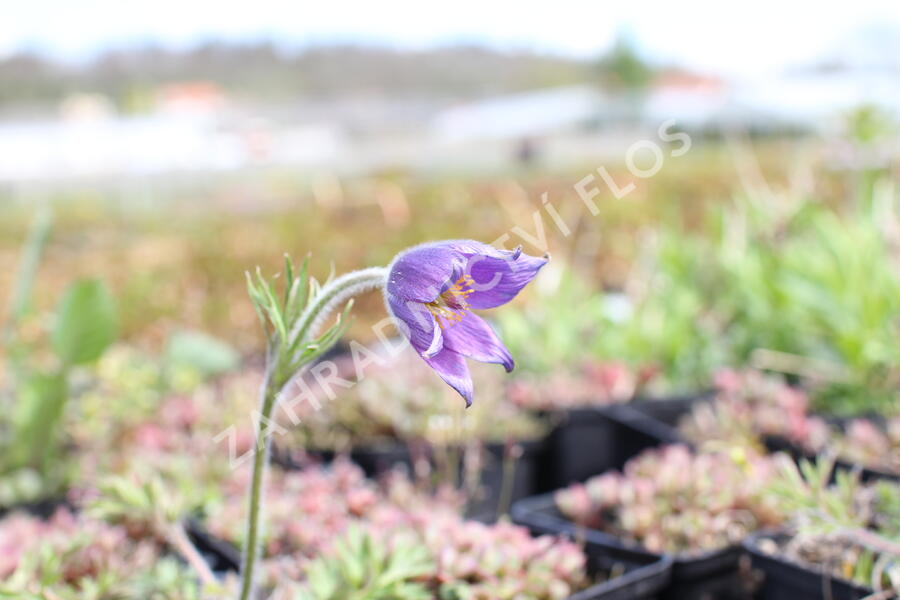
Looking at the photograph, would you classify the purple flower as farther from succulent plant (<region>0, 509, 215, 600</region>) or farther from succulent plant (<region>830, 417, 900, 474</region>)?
succulent plant (<region>830, 417, 900, 474</region>)

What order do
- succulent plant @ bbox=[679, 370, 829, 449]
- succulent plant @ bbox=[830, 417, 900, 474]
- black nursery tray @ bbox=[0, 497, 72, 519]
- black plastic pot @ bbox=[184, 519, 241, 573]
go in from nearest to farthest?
black plastic pot @ bbox=[184, 519, 241, 573], succulent plant @ bbox=[830, 417, 900, 474], black nursery tray @ bbox=[0, 497, 72, 519], succulent plant @ bbox=[679, 370, 829, 449]

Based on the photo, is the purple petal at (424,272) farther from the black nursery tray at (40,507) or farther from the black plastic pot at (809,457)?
the black nursery tray at (40,507)

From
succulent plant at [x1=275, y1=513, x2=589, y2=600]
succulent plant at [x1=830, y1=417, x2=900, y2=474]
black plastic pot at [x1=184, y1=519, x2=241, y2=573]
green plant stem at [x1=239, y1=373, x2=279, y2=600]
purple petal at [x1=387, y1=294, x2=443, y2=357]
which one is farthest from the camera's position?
succulent plant at [x1=830, y1=417, x2=900, y2=474]

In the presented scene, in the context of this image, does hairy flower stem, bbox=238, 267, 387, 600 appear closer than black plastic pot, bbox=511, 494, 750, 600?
Yes

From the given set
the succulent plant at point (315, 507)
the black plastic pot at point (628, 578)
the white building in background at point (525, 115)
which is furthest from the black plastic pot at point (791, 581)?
the white building in background at point (525, 115)

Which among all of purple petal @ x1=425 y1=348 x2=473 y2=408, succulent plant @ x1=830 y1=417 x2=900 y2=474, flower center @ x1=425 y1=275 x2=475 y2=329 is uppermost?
flower center @ x1=425 y1=275 x2=475 y2=329

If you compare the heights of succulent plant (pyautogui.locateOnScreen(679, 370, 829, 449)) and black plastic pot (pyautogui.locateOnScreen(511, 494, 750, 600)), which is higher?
succulent plant (pyautogui.locateOnScreen(679, 370, 829, 449))

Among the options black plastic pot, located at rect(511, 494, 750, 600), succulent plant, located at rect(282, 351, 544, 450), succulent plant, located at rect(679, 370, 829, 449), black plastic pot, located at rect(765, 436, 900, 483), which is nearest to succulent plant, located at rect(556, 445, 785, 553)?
black plastic pot, located at rect(511, 494, 750, 600)

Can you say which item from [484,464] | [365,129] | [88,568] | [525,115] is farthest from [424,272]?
[365,129]
